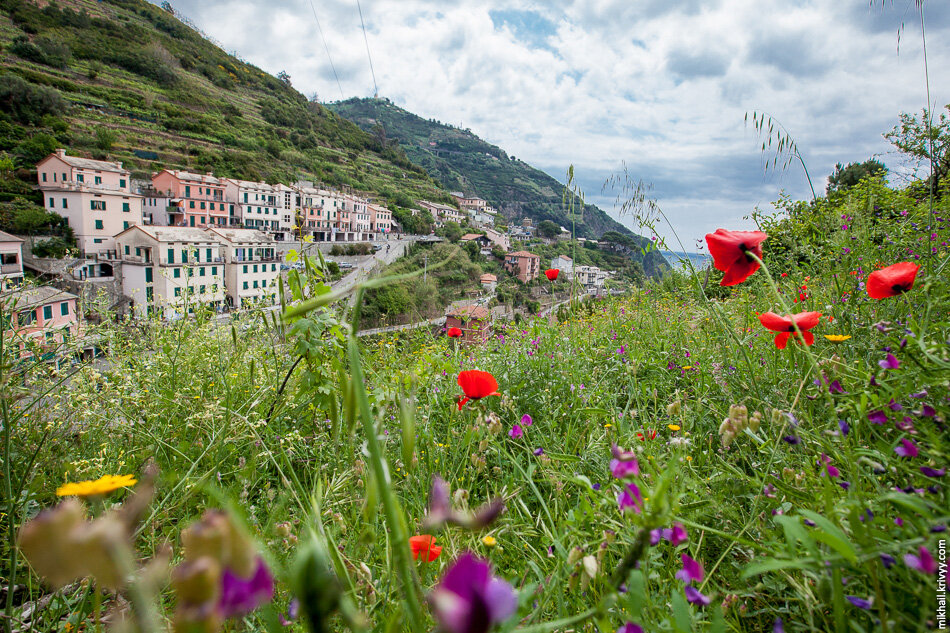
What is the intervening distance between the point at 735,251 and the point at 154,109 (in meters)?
50.6

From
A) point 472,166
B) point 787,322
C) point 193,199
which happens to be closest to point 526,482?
point 787,322

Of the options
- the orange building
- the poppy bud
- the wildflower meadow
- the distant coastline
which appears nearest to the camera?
the poppy bud

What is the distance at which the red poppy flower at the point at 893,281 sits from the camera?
3.05 ft

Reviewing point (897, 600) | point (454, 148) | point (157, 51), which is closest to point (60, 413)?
point (897, 600)

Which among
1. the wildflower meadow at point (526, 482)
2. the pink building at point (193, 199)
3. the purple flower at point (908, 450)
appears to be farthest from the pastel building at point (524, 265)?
the purple flower at point (908, 450)

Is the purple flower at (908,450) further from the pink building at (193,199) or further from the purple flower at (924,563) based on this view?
the pink building at (193,199)

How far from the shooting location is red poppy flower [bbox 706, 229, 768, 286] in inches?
41.4

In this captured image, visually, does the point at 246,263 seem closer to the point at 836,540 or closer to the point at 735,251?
the point at 735,251

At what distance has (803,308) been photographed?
160 cm

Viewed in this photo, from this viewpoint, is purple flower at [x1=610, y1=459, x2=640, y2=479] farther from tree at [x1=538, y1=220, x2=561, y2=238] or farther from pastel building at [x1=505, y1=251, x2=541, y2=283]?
tree at [x1=538, y1=220, x2=561, y2=238]

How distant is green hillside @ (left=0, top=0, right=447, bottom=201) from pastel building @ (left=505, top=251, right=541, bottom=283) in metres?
22.1

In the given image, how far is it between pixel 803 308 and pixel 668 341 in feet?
1.91

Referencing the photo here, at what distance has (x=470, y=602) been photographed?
0.71 feet

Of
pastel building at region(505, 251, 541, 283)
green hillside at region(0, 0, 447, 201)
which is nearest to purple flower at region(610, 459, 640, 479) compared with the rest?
pastel building at region(505, 251, 541, 283)
